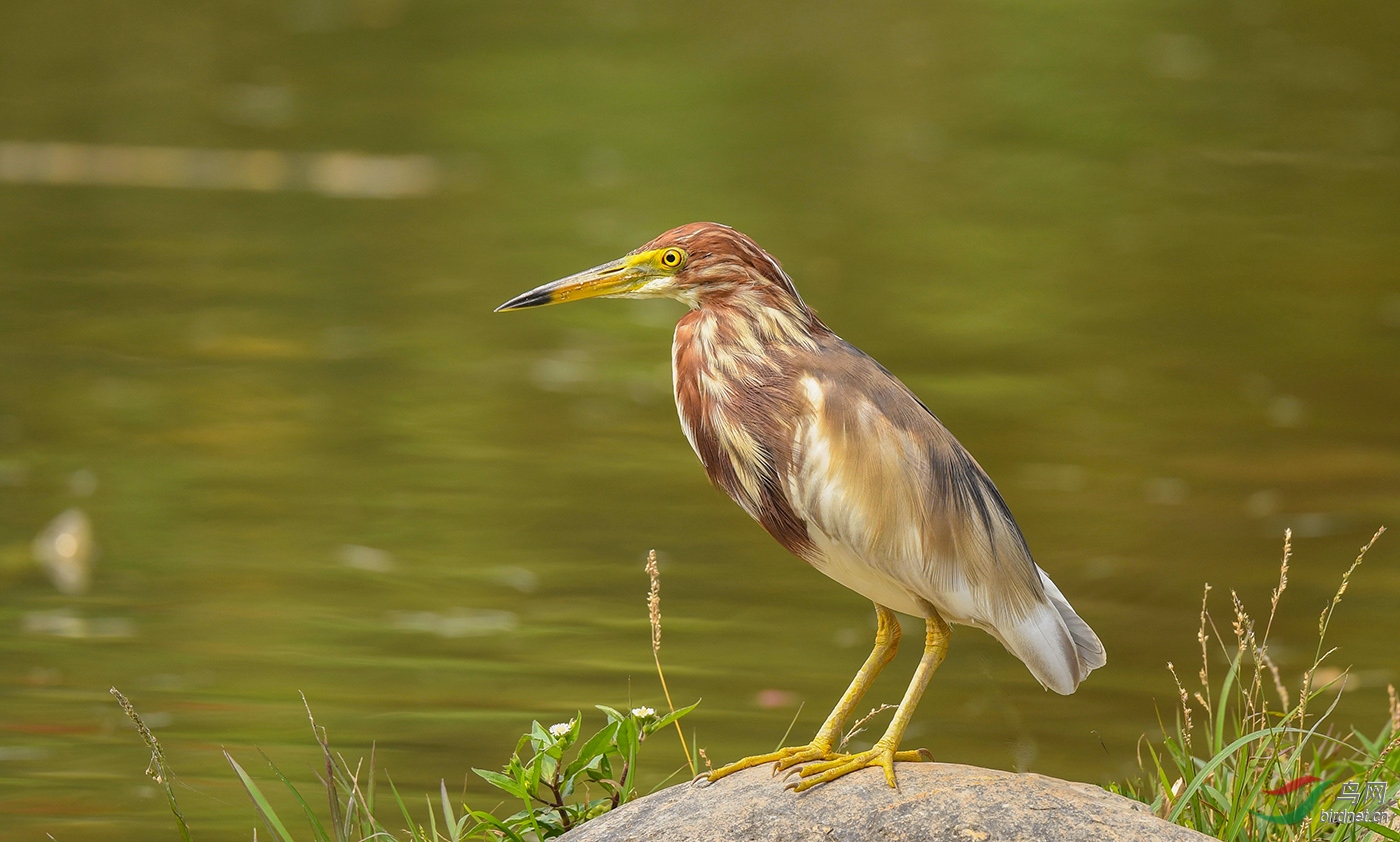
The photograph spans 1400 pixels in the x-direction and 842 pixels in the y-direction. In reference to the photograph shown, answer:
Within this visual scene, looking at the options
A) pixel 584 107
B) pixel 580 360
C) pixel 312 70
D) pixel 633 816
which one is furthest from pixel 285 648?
pixel 312 70

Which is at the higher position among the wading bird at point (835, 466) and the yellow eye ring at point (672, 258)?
the yellow eye ring at point (672, 258)

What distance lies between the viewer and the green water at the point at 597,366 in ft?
22.7

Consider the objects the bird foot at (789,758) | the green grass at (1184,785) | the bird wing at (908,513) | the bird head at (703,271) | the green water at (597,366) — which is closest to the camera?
the bird wing at (908,513)

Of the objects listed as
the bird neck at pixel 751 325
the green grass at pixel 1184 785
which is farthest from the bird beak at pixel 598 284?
the green grass at pixel 1184 785

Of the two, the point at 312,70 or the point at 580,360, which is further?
the point at 312,70

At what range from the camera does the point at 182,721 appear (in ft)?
21.3

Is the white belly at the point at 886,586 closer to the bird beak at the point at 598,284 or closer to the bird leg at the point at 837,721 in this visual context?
the bird leg at the point at 837,721

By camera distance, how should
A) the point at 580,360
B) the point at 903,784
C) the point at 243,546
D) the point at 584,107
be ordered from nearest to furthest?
the point at 903,784, the point at 243,546, the point at 580,360, the point at 584,107

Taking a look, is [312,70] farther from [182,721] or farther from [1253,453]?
[182,721]

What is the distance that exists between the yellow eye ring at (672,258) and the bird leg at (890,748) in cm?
98

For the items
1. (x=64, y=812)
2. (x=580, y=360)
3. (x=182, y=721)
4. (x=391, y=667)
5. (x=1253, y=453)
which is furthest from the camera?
(x=580, y=360)

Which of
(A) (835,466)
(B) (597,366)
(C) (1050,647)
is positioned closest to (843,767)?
(C) (1050,647)

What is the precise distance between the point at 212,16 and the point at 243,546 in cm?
1480

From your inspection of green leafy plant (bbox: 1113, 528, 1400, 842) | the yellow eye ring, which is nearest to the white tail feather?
green leafy plant (bbox: 1113, 528, 1400, 842)
